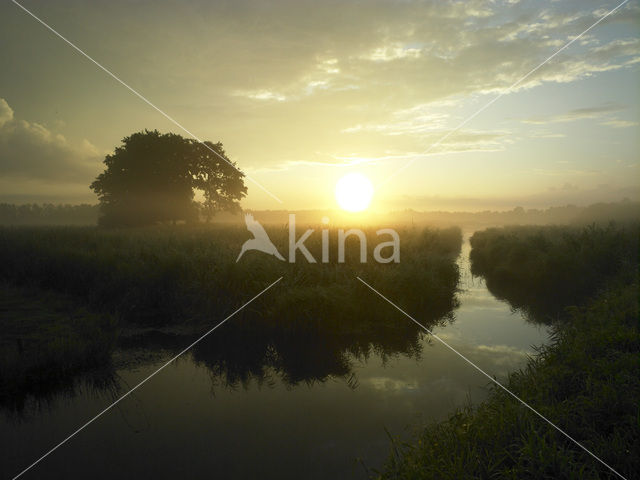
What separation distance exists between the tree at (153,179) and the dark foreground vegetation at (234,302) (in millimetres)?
19276

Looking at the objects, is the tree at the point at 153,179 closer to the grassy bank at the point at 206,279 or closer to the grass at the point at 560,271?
the grassy bank at the point at 206,279

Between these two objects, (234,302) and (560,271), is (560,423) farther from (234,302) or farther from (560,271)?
(560,271)

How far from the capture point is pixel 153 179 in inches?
1312

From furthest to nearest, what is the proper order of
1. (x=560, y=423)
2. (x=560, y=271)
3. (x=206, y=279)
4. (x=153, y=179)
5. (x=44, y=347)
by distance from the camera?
(x=153, y=179)
(x=560, y=271)
(x=206, y=279)
(x=44, y=347)
(x=560, y=423)

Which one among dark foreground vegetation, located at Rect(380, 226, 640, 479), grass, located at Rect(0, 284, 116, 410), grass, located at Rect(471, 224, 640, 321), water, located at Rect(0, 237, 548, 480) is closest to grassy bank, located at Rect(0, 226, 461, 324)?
grass, located at Rect(0, 284, 116, 410)

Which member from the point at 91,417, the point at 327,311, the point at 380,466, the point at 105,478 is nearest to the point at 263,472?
the point at 380,466

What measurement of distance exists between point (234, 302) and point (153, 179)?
26.8m

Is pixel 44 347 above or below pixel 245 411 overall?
above

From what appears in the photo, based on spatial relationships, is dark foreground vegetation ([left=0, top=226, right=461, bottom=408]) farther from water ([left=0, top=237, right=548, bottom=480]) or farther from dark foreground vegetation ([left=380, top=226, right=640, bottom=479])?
→ dark foreground vegetation ([left=380, top=226, right=640, bottom=479])

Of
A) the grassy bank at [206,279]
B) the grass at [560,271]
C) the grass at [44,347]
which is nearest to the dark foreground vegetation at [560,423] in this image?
the grassy bank at [206,279]

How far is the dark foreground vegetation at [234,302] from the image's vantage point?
824 centimetres

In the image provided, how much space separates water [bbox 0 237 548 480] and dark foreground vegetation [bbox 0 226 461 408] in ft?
0.40

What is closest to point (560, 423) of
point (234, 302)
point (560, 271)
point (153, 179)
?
point (234, 302)

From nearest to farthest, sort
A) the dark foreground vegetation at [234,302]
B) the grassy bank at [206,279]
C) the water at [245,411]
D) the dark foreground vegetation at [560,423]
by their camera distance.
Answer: the dark foreground vegetation at [560,423] → the water at [245,411] → the dark foreground vegetation at [234,302] → the grassy bank at [206,279]
